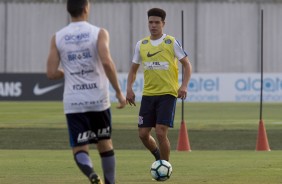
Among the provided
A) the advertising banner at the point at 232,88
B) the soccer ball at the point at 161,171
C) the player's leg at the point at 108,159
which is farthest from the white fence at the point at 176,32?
the player's leg at the point at 108,159

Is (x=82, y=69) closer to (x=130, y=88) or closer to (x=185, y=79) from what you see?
(x=185, y=79)

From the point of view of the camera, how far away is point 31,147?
67.5 feet

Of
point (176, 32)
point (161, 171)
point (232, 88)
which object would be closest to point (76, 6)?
point (161, 171)

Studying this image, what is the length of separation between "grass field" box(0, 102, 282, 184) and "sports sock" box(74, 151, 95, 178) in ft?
8.47

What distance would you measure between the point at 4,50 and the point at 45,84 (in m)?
13.7

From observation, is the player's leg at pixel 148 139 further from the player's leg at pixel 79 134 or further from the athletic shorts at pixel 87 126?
the player's leg at pixel 79 134

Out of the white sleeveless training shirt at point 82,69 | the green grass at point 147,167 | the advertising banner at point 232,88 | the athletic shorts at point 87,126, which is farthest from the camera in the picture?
the advertising banner at point 232,88

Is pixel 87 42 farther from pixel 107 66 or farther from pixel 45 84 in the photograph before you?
pixel 45 84

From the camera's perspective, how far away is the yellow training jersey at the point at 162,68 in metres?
13.2

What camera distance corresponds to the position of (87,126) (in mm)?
9883

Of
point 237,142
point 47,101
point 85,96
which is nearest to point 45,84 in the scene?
point 47,101

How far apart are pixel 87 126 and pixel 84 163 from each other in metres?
0.39

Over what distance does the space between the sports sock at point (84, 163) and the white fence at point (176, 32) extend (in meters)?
47.7

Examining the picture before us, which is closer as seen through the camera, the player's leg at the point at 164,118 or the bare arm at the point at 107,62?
the bare arm at the point at 107,62
